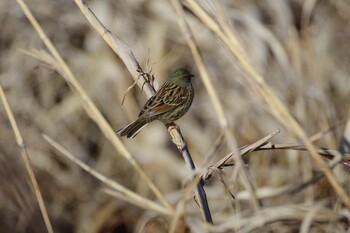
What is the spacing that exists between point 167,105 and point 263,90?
121 cm

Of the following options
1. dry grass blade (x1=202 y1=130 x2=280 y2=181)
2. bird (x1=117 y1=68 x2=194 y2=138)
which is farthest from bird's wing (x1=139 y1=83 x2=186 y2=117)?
dry grass blade (x1=202 y1=130 x2=280 y2=181)

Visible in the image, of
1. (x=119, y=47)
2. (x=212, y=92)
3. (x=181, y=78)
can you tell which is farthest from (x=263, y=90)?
(x=181, y=78)

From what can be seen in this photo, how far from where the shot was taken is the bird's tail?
8.86 feet

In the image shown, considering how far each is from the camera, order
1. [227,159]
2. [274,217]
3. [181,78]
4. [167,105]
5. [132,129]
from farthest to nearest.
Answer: [181,78]
[167,105]
[132,129]
[227,159]
[274,217]

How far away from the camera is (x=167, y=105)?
9.62 ft

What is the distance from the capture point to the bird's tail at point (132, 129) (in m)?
2.70

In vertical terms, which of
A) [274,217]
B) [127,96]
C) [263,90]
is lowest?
[274,217]

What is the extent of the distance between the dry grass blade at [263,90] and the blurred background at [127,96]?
2917 millimetres

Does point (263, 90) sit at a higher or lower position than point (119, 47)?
lower

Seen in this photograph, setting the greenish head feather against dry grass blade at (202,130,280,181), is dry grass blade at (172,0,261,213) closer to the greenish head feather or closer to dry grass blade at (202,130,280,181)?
dry grass blade at (202,130,280,181)

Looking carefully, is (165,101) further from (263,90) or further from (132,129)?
(263,90)

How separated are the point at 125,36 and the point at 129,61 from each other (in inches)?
113

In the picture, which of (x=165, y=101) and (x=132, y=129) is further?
(x=165, y=101)

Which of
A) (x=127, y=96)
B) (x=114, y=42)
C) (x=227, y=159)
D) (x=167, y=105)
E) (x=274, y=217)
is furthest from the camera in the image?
(x=127, y=96)
